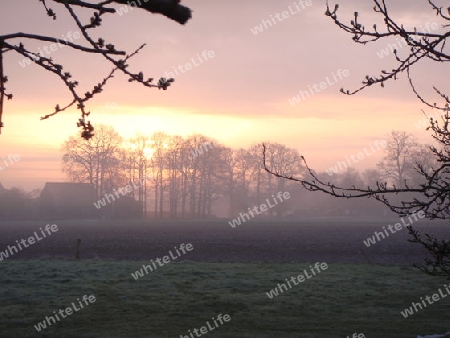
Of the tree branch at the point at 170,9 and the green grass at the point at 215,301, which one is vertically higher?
the tree branch at the point at 170,9

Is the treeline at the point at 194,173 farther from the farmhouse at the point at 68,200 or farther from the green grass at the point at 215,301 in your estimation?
the green grass at the point at 215,301

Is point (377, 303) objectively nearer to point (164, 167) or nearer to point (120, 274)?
point (120, 274)

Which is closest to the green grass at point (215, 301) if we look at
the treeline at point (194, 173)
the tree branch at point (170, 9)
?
the tree branch at point (170, 9)

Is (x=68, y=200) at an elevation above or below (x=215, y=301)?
above

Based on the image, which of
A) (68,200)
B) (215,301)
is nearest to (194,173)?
(68,200)

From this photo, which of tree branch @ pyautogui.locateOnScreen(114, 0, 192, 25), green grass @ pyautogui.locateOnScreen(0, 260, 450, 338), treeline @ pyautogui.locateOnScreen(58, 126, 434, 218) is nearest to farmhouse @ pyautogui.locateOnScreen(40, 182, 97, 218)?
treeline @ pyautogui.locateOnScreen(58, 126, 434, 218)

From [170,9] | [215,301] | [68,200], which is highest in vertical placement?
[68,200]

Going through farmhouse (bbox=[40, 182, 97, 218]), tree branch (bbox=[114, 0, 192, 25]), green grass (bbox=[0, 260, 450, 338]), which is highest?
farmhouse (bbox=[40, 182, 97, 218])

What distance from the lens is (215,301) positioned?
15000mm

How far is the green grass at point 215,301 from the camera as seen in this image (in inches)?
477

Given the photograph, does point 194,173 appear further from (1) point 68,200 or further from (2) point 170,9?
(2) point 170,9

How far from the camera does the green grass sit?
12.1 meters

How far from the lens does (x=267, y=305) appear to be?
14680mm

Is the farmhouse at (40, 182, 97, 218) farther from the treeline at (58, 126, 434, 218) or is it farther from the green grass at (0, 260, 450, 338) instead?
the green grass at (0, 260, 450, 338)
